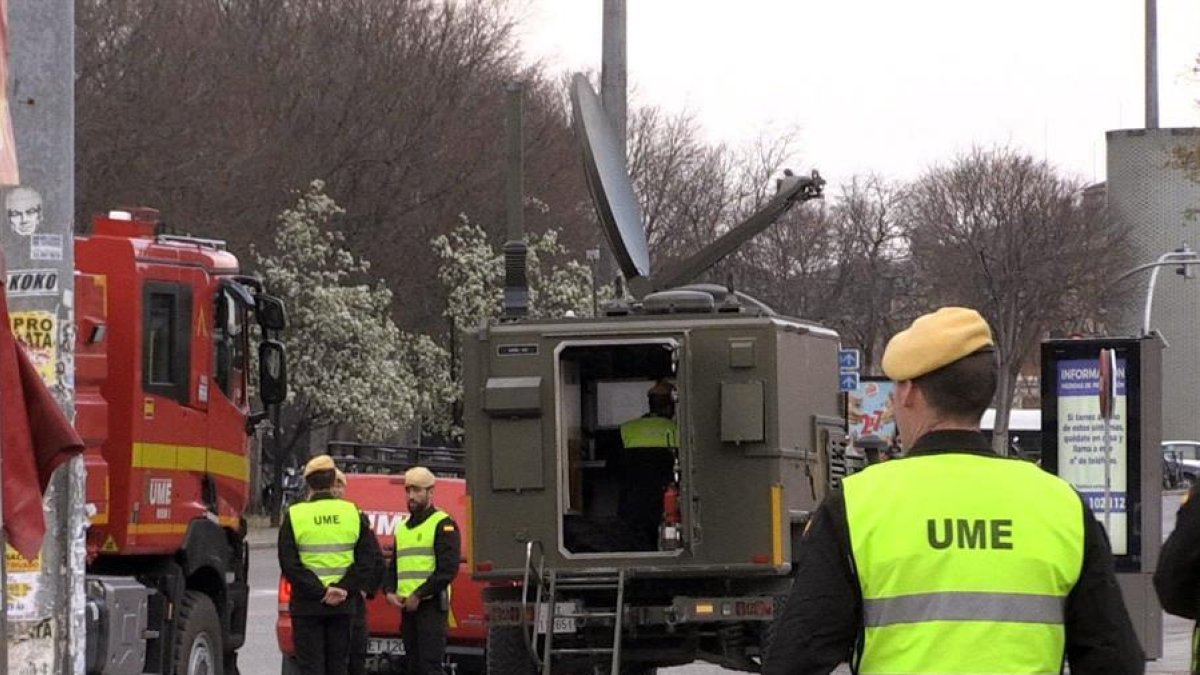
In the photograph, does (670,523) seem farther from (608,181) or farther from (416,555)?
(608,181)

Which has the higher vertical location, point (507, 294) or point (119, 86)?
point (119, 86)

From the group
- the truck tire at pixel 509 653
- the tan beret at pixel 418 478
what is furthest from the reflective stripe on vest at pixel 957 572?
the tan beret at pixel 418 478

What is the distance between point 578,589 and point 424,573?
3.99ft

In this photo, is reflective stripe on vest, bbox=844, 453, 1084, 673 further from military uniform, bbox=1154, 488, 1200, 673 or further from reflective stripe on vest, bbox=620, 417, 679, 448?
reflective stripe on vest, bbox=620, 417, 679, 448

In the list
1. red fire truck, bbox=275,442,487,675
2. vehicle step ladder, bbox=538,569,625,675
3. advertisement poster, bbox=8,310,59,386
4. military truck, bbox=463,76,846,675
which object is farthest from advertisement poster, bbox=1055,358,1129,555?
advertisement poster, bbox=8,310,59,386

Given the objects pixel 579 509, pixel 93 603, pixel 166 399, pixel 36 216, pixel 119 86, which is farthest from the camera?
pixel 119 86

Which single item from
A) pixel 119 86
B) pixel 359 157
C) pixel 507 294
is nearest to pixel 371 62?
pixel 359 157

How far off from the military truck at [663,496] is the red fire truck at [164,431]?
1523 millimetres

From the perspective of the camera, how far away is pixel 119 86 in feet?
147

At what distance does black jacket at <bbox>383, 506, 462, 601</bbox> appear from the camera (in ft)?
52.2

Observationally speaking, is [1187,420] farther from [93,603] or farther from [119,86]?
[93,603]

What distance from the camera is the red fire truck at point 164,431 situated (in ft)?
45.4

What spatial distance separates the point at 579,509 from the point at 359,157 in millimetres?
40467

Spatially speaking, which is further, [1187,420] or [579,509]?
[1187,420]
